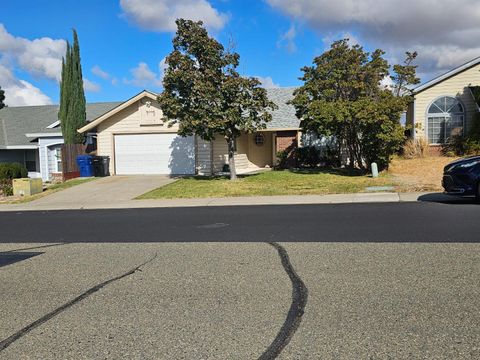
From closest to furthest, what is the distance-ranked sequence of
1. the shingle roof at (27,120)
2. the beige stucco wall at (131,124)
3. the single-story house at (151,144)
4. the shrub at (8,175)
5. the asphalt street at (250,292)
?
the asphalt street at (250,292) → the shrub at (8,175) → the single-story house at (151,144) → the beige stucco wall at (131,124) → the shingle roof at (27,120)

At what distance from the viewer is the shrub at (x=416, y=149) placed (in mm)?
21984

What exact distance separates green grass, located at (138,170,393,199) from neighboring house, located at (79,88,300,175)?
3281mm

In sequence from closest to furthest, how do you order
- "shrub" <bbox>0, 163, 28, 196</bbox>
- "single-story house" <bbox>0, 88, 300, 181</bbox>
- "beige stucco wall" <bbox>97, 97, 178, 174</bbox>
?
"shrub" <bbox>0, 163, 28, 196</bbox>, "single-story house" <bbox>0, 88, 300, 181</bbox>, "beige stucco wall" <bbox>97, 97, 178, 174</bbox>

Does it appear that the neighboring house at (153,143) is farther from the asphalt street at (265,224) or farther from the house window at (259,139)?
the asphalt street at (265,224)

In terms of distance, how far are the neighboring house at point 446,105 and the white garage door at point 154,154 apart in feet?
38.8

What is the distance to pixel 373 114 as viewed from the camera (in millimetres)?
18125

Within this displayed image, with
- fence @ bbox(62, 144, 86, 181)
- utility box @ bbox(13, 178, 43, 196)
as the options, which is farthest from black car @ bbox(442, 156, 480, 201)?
fence @ bbox(62, 144, 86, 181)

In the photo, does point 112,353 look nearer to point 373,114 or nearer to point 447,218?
point 447,218

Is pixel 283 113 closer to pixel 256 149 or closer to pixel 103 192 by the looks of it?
pixel 256 149

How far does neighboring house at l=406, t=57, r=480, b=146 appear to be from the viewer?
22.1 metres

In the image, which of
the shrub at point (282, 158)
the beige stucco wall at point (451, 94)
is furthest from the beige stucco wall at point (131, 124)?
the beige stucco wall at point (451, 94)

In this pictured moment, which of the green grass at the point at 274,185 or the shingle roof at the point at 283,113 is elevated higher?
the shingle roof at the point at 283,113

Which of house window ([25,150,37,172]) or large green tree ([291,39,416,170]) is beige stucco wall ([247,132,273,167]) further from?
house window ([25,150,37,172])

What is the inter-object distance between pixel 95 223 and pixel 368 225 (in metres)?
6.77
